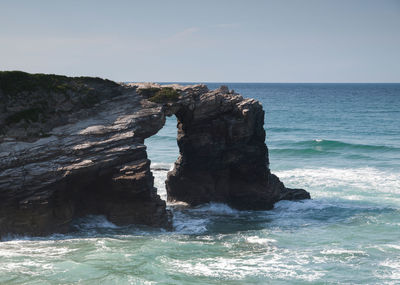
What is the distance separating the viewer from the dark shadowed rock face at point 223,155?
106 feet

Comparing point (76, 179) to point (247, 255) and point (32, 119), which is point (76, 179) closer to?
point (32, 119)

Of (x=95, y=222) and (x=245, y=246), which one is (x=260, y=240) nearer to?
(x=245, y=246)

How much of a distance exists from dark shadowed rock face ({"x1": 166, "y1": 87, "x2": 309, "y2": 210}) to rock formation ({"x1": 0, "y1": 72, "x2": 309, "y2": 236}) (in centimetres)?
7

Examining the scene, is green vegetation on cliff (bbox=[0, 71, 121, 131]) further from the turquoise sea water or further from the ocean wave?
the ocean wave

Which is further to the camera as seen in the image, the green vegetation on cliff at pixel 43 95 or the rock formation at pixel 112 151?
the green vegetation on cliff at pixel 43 95

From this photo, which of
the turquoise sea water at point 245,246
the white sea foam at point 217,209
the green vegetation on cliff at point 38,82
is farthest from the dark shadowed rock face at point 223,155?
the green vegetation on cliff at point 38,82

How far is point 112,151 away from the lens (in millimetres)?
26781

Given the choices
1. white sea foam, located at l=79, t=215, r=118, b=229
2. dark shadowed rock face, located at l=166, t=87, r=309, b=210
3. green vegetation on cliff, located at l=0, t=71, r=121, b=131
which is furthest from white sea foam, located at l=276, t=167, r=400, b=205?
green vegetation on cliff, located at l=0, t=71, r=121, b=131

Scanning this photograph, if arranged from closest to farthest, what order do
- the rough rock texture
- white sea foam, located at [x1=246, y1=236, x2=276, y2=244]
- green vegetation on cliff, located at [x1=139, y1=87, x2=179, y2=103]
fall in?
the rough rock texture → white sea foam, located at [x1=246, y1=236, x2=276, y2=244] → green vegetation on cliff, located at [x1=139, y1=87, x2=179, y2=103]

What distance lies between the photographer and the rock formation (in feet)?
82.6

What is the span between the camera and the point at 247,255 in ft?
77.5

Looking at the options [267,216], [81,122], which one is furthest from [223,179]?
[81,122]

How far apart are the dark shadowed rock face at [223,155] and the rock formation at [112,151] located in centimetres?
7

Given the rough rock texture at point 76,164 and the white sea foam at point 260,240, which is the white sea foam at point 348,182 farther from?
the rough rock texture at point 76,164
